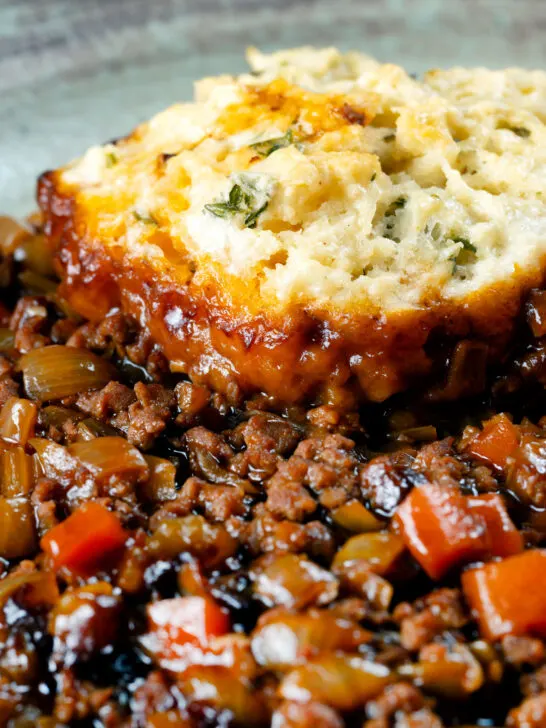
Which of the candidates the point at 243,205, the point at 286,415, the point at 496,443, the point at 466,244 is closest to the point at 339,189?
the point at 243,205

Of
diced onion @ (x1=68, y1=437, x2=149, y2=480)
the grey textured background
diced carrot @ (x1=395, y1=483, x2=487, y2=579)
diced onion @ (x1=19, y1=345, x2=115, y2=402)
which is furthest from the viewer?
the grey textured background

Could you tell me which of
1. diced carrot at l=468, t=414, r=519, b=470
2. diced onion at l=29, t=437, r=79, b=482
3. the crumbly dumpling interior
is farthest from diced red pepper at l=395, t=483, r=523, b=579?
diced onion at l=29, t=437, r=79, b=482

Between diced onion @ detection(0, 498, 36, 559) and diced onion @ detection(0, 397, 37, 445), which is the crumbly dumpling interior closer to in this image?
diced onion @ detection(0, 397, 37, 445)

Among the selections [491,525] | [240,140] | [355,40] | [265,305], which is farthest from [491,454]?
[355,40]

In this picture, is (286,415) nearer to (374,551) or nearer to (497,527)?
(374,551)

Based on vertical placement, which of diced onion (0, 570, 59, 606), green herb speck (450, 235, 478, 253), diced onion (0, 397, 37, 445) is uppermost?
green herb speck (450, 235, 478, 253)

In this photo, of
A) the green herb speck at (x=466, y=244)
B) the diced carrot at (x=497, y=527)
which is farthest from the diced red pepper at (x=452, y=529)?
the green herb speck at (x=466, y=244)

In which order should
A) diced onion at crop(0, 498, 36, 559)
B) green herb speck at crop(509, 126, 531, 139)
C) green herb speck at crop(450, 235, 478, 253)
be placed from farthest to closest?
1. green herb speck at crop(509, 126, 531, 139)
2. green herb speck at crop(450, 235, 478, 253)
3. diced onion at crop(0, 498, 36, 559)

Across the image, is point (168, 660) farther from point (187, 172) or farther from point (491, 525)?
point (187, 172)

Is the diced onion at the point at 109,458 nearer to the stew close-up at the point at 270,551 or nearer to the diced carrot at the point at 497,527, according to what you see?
the stew close-up at the point at 270,551
